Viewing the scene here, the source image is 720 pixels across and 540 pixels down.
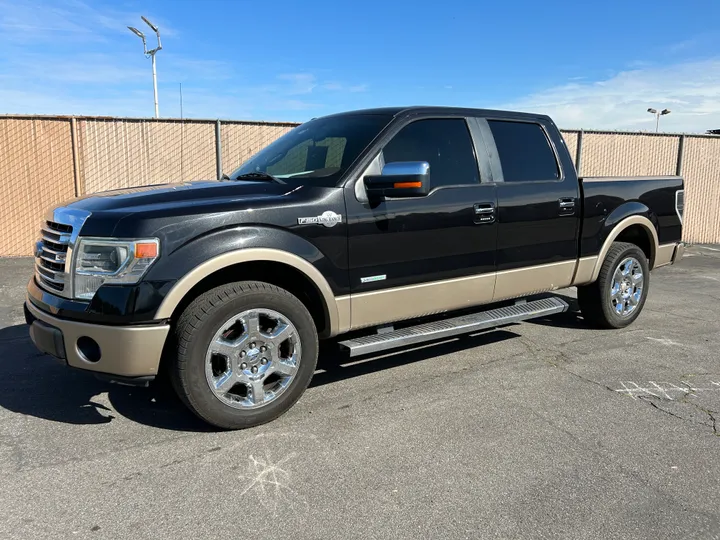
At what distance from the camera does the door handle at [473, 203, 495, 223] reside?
14.3 ft

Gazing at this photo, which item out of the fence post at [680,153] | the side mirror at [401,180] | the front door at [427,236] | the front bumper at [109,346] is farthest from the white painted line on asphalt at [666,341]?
the fence post at [680,153]

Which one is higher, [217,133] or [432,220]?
[217,133]

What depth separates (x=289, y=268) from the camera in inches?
142

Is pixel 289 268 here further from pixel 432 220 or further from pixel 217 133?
pixel 217 133

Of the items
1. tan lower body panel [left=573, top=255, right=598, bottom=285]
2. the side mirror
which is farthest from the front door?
tan lower body panel [left=573, top=255, right=598, bottom=285]

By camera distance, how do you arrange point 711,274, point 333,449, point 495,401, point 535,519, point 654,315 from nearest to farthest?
point 535,519 < point 333,449 < point 495,401 < point 654,315 < point 711,274

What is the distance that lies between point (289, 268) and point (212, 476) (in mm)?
1323

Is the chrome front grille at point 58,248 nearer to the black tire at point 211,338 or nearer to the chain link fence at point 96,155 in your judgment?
the black tire at point 211,338

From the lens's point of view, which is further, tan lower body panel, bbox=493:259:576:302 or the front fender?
tan lower body panel, bbox=493:259:576:302

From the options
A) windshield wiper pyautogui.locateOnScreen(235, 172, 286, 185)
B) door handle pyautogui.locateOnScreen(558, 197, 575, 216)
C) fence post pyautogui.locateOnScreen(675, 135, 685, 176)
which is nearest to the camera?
windshield wiper pyautogui.locateOnScreen(235, 172, 286, 185)

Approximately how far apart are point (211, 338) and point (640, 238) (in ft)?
15.6

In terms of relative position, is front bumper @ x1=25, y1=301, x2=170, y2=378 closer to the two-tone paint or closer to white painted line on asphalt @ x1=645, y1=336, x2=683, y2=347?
the two-tone paint

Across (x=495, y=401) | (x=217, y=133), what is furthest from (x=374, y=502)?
(x=217, y=133)

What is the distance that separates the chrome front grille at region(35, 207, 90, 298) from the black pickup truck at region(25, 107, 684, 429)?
0.01 meters
